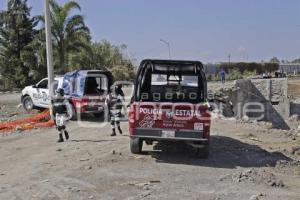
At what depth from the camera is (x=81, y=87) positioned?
21.3 meters

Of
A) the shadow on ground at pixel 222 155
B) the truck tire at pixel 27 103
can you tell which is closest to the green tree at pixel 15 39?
the truck tire at pixel 27 103

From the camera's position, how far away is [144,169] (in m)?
11.7

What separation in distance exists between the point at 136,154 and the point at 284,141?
7206mm

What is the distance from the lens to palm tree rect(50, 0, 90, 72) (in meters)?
48.4

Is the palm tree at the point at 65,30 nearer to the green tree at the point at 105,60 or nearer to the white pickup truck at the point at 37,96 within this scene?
the green tree at the point at 105,60

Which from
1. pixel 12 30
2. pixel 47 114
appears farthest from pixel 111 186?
pixel 12 30

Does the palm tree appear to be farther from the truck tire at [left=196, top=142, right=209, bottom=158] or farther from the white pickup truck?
the truck tire at [left=196, top=142, right=209, bottom=158]

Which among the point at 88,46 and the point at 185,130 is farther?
the point at 88,46

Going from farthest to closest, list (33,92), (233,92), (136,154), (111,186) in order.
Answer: (233,92), (33,92), (136,154), (111,186)

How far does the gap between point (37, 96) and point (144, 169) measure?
14.5m

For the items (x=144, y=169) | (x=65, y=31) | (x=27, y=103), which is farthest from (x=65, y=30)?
(x=144, y=169)

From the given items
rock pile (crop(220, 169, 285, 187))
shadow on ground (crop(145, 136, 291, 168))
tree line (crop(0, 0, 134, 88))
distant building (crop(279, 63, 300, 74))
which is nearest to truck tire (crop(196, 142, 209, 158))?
shadow on ground (crop(145, 136, 291, 168))

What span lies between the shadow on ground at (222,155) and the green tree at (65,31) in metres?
34.2

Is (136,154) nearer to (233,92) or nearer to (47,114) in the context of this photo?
(47,114)
